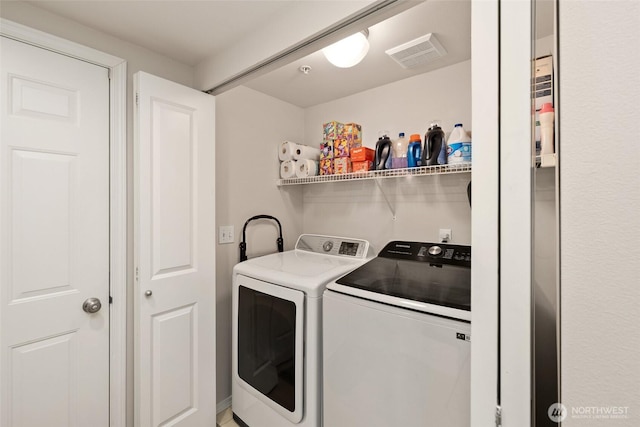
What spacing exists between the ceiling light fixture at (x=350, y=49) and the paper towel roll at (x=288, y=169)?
1.01 m

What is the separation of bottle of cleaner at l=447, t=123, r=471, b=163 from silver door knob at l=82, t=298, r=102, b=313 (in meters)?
2.11

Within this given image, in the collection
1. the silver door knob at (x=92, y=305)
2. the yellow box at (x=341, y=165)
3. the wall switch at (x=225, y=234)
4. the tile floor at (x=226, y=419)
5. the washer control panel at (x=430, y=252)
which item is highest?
the yellow box at (x=341, y=165)

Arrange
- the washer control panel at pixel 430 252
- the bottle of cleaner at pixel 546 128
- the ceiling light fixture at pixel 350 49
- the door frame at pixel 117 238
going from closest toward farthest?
Answer: the bottle of cleaner at pixel 546 128 < the ceiling light fixture at pixel 350 49 < the door frame at pixel 117 238 < the washer control panel at pixel 430 252

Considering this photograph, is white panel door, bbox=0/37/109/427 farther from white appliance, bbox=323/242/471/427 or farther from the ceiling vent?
the ceiling vent

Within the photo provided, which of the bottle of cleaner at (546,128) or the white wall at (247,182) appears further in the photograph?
the white wall at (247,182)

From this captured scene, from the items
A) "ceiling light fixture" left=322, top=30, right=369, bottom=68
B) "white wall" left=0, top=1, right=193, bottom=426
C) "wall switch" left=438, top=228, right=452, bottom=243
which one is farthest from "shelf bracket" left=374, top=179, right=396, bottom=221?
"white wall" left=0, top=1, right=193, bottom=426

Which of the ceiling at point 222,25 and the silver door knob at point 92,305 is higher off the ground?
the ceiling at point 222,25

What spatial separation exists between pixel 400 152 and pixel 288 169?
0.94m

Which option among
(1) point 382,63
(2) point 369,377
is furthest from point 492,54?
(1) point 382,63

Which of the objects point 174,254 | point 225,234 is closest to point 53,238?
point 174,254

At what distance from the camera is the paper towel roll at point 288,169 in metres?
2.35

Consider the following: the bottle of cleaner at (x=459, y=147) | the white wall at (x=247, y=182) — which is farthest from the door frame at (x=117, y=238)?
the bottle of cleaner at (x=459, y=147)

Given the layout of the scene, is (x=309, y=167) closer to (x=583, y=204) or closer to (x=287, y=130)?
(x=287, y=130)

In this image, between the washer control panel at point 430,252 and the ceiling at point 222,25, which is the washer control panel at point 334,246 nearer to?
the washer control panel at point 430,252
